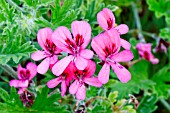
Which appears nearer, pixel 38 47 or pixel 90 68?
pixel 90 68

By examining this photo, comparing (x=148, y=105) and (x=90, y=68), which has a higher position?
(x=90, y=68)

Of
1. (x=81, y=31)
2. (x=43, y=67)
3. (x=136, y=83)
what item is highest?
(x=81, y=31)

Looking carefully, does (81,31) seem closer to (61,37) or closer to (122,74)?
A: (61,37)

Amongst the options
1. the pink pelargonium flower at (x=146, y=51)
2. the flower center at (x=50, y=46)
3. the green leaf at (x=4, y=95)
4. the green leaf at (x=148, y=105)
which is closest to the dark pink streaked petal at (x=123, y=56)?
the flower center at (x=50, y=46)

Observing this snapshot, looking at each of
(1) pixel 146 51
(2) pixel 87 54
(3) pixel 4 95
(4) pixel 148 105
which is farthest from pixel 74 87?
(1) pixel 146 51

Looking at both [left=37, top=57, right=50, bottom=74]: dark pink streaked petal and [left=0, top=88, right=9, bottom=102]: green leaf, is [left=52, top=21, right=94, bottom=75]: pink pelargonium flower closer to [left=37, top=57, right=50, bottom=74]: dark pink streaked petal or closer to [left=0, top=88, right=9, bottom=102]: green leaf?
[left=37, top=57, right=50, bottom=74]: dark pink streaked petal

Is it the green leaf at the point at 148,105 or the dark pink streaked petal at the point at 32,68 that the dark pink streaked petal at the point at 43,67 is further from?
the green leaf at the point at 148,105

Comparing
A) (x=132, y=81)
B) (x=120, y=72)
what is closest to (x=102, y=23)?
(x=120, y=72)
